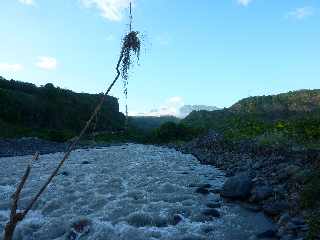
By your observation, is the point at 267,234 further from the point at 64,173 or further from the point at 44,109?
the point at 44,109

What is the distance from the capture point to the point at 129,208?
13.7 meters

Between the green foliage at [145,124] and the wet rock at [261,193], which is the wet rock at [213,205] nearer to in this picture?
the wet rock at [261,193]

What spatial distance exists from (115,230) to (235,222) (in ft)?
10.2

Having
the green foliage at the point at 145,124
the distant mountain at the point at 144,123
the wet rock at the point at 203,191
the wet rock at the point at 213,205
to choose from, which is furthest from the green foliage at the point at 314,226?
the distant mountain at the point at 144,123

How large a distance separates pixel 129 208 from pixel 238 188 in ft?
11.6

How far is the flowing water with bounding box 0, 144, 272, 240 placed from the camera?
38.0ft

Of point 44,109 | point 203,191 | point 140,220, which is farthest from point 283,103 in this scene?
point 140,220

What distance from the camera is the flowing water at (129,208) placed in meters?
11.6

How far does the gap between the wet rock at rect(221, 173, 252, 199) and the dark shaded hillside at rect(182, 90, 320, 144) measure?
37.6ft

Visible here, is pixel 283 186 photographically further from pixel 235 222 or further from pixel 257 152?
pixel 257 152

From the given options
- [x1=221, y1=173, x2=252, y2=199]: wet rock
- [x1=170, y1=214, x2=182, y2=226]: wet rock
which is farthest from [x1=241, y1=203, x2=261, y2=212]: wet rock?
[x1=170, y1=214, x2=182, y2=226]: wet rock

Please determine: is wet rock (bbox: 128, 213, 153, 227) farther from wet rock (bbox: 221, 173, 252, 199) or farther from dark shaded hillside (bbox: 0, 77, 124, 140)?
dark shaded hillside (bbox: 0, 77, 124, 140)

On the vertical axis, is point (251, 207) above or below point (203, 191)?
below

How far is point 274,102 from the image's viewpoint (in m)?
64.5
